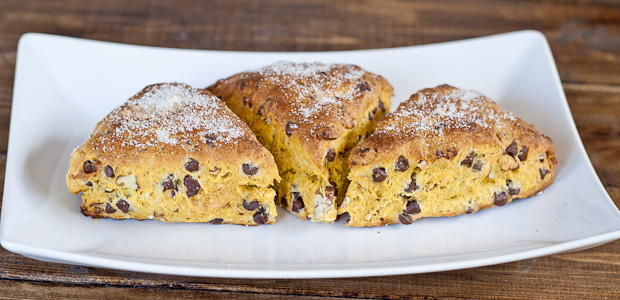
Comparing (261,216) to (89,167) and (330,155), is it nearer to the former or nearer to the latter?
(330,155)

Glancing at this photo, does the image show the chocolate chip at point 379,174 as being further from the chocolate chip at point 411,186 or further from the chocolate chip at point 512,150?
the chocolate chip at point 512,150

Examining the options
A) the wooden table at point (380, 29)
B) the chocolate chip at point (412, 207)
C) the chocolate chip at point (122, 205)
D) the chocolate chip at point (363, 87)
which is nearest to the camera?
the chocolate chip at point (122, 205)

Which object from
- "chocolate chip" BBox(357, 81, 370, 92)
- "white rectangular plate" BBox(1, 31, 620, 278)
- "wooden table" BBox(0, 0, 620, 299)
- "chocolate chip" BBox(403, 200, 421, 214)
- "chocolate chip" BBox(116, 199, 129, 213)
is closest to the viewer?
"white rectangular plate" BBox(1, 31, 620, 278)

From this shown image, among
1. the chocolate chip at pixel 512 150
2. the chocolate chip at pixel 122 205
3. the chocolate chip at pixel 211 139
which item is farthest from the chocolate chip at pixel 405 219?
the chocolate chip at pixel 122 205

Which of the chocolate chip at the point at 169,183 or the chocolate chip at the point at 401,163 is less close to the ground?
the chocolate chip at the point at 401,163

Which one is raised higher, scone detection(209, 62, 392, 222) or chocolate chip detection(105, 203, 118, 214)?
scone detection(209, 62, 392, 222)

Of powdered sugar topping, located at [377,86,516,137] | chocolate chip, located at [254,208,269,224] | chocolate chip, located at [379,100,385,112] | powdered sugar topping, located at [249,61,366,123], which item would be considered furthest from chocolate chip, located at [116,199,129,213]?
chocolate chip, located at [379,100,385,112]

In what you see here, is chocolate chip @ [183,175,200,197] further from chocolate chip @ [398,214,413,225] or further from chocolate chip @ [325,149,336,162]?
chocolate chip @ [398,214,413,225]
